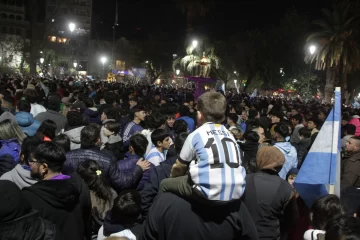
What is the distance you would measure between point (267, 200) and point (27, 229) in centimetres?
224

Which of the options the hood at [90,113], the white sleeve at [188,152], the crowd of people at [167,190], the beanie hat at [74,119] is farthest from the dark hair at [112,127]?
the white sleeve at [188,152]

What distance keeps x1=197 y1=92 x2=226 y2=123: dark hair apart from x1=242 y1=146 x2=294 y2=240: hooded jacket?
1.16 meters

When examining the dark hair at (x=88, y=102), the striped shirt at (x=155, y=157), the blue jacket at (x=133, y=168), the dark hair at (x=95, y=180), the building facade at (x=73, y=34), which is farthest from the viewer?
the building facade at (x=73, y=34)

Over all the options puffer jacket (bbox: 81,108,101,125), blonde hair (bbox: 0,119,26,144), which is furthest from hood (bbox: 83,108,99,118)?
blonde hair (bbox: 0,119,26,144)

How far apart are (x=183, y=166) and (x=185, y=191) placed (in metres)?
0.21

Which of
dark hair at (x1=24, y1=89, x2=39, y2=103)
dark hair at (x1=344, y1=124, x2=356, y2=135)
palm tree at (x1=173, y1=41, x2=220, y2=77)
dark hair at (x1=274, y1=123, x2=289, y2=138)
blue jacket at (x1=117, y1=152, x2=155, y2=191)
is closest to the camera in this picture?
blue jacket at (x1=117, y1=152, x2=155, y2=191)

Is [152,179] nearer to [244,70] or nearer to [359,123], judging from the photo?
[359,123]

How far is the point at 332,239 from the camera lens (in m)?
2.77

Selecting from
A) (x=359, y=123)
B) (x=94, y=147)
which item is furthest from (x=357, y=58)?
(x=94, y=147)

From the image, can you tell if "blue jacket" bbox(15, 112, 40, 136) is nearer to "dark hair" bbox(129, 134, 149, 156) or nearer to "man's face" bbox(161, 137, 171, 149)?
"dark hair" bbox(129, 134, 149, 156)

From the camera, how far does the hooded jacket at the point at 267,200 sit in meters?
3.89

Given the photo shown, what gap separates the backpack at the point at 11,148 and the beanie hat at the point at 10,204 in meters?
2.77

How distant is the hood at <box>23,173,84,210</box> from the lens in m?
3.42

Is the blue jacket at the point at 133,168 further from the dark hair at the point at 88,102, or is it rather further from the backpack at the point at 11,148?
the dark hair at the point at 88,102
